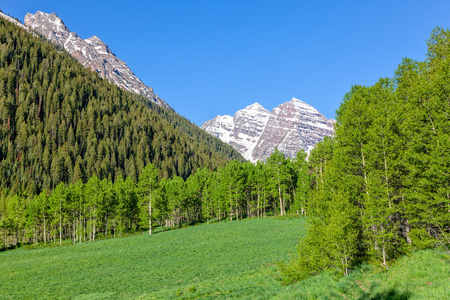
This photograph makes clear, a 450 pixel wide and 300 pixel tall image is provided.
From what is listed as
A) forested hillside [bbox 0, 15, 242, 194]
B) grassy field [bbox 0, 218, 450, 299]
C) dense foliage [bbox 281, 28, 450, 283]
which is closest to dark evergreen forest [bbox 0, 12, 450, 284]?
dense foliage [bbox 281, 28, 450, 283]

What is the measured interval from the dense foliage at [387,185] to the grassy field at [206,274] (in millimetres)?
1482

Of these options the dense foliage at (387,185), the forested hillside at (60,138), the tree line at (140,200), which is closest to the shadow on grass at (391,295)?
the dense foliage at (387,185)

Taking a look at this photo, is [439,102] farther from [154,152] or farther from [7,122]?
[7,122]

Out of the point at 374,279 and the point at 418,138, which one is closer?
the point at 374,279

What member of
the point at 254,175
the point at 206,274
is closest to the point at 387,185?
the point at 206,274

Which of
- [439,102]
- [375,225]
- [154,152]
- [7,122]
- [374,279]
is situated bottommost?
[374,279]

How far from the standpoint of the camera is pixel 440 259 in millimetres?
16281

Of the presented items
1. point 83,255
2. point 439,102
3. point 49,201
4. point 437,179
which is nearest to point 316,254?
point 437,179

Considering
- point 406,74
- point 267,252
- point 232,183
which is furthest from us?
point 232,183

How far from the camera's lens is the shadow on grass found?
42.7ft

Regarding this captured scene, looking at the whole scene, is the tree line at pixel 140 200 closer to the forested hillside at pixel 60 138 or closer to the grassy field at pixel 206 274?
the grassy field at pixel 206 274

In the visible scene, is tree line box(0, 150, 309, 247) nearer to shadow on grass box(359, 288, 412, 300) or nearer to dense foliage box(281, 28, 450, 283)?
dense foliage box(281, 28, 450, 283)

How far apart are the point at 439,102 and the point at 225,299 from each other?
2000 cm

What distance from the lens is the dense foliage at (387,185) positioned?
1728 centimetres
